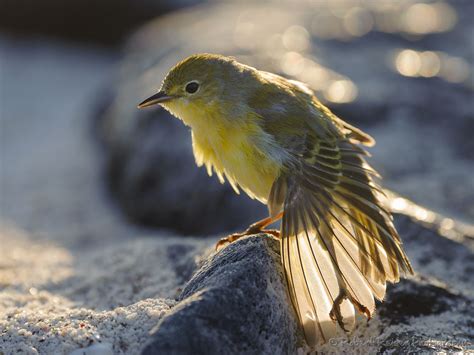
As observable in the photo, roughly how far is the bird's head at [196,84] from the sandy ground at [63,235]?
99cm

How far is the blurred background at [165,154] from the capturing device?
420 centimetres

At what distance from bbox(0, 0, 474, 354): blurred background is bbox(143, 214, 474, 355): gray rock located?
4cm

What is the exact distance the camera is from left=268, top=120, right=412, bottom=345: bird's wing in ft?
10.6

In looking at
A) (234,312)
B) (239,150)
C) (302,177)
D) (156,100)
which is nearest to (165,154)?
(156,100)

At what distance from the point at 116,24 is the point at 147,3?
667 mm

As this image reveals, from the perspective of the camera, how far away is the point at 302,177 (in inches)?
136

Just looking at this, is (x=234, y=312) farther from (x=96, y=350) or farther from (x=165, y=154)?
(x=165, y=154)

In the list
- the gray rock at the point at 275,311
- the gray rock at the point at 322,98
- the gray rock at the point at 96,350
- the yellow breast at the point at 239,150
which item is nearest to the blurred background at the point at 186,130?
the gray rock at the point at 322,98

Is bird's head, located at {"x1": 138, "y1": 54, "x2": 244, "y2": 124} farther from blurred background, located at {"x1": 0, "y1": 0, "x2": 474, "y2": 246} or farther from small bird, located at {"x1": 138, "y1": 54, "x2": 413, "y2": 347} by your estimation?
blurred background, located at {"x1": 0, "y1": 0, "x2": 474, "y2": 246}

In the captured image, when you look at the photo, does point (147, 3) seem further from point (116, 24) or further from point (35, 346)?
point (35, 346)

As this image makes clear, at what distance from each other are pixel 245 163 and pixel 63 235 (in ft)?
10.1

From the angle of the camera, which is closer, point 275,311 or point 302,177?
point 275,311

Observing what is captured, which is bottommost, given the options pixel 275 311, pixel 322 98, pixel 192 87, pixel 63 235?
pixel 275 311

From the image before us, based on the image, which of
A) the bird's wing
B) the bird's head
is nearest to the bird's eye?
the bird's head
